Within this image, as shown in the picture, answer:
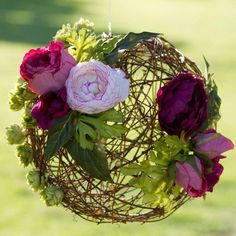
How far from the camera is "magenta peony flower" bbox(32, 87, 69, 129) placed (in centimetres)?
235

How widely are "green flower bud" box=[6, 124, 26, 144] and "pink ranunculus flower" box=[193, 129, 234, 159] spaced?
49cm

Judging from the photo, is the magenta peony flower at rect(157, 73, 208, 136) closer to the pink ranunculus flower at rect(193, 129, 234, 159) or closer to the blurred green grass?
the pink ranunculus flower at rect(193, 129, 234, 159)

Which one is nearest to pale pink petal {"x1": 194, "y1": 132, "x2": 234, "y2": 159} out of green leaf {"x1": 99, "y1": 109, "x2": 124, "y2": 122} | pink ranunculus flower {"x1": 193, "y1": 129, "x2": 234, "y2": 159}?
pink ranunculus flower {"x1": 193, "y1": 129, "x2": 234, "y2": 159}

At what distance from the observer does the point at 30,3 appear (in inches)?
616

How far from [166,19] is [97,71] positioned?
11.5 metres

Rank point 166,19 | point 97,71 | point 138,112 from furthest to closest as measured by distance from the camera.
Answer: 1. point 166,19
2. point 138,112
3. point 97,71

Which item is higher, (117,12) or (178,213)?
(117,12)

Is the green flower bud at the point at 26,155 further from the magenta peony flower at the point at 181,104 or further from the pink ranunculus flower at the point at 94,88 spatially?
the magenta peony flower at the point at 181,104

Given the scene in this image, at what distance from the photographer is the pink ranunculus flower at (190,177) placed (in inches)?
94.8

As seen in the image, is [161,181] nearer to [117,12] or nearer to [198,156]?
[198,156]

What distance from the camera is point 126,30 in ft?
41.2

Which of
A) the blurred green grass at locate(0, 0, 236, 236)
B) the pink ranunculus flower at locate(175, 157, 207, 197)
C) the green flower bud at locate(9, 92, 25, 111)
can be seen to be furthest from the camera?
the blurred green grass at locate(0, 0, 236, 236)

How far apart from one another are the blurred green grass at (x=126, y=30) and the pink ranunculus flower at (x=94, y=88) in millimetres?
581

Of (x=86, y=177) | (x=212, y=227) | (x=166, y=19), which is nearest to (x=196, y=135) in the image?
(x=86, y=177)
